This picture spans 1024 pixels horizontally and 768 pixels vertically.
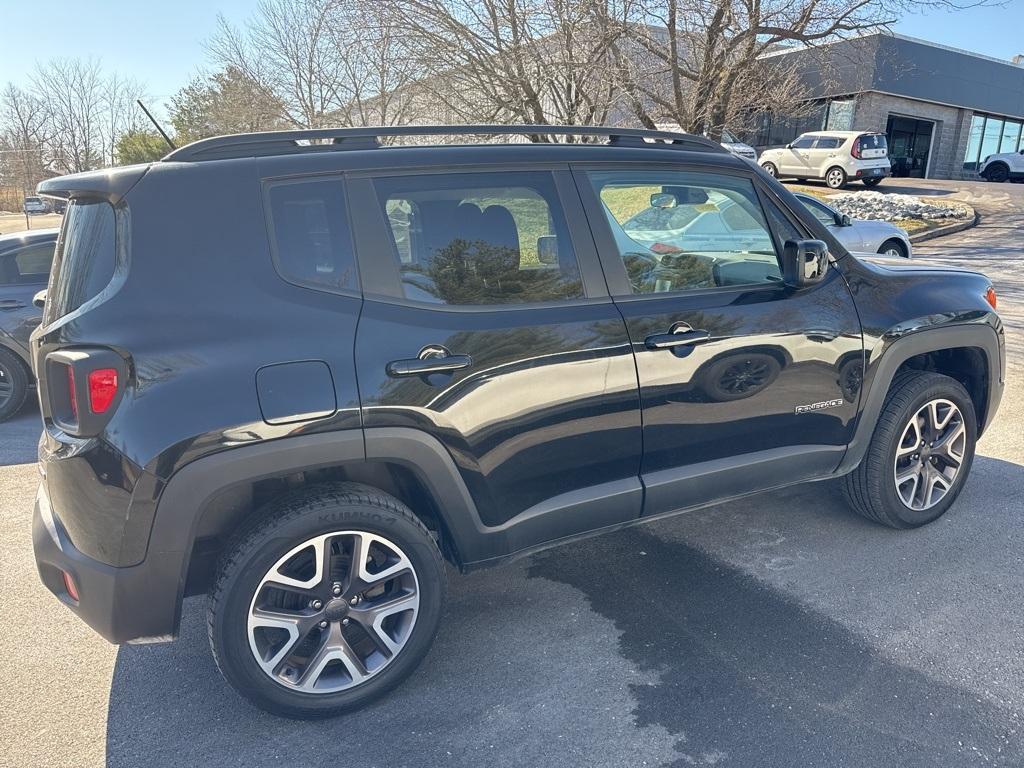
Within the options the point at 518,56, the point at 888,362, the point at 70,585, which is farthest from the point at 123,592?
the point at 518,56

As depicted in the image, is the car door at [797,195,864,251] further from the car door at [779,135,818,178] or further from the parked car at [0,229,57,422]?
the car door at [779,135,818,178]

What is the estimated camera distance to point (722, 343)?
295cm

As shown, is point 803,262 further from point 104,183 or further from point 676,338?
point 104,183

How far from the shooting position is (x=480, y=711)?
253 centimetres

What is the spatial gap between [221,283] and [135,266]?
25 cm

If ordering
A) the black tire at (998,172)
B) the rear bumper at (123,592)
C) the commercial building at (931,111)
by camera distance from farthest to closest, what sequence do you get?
1. the black tire at (998,172)
2. the commercial building at (931,111)
3. the rear bumper at (123,592)

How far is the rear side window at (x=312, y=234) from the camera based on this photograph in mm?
2369

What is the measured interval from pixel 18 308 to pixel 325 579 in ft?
17.1

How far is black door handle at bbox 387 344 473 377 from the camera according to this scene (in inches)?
93.6

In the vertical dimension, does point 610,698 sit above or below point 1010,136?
below

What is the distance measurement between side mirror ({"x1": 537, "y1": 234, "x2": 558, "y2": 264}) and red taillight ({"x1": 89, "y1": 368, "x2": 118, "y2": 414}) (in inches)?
A: 58.5

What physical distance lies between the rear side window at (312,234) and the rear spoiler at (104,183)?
1.34 ft

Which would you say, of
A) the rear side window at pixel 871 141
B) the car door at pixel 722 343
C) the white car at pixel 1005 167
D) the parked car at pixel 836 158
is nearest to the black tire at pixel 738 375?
the car door at pixel 722 343

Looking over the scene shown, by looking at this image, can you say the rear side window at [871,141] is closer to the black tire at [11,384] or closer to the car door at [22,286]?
the car door at [22,286]
